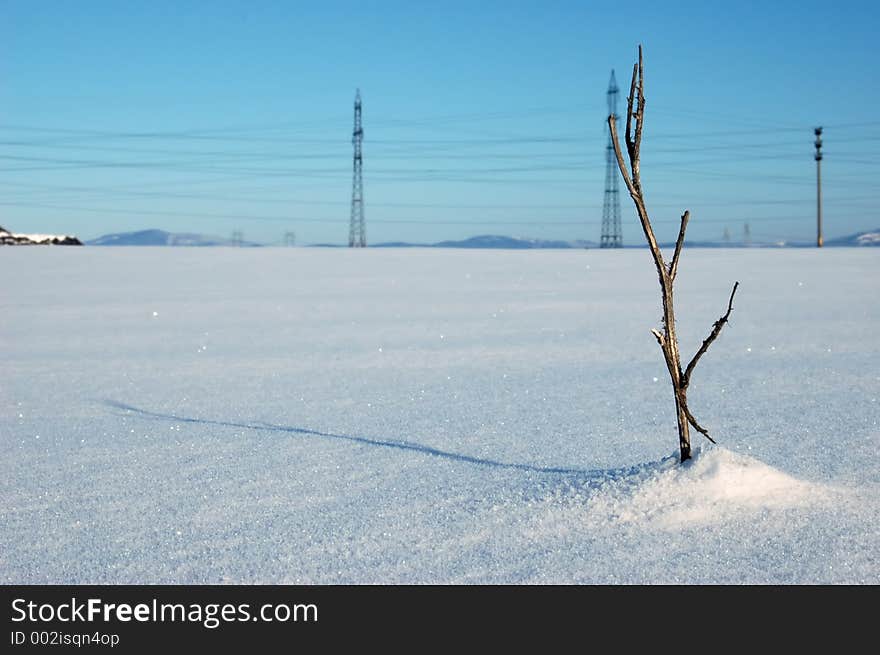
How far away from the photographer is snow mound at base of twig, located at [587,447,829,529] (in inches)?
96.7

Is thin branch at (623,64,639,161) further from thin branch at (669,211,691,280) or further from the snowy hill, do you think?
Answer: the snowy hill

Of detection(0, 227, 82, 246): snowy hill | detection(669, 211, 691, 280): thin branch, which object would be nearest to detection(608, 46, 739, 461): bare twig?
detection(669, 211, 691, 280): thin branch

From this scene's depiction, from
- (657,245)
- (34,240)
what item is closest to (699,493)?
(657,245)

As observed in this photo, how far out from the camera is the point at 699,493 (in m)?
2.53

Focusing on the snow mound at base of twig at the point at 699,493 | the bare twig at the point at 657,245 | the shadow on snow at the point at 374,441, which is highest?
the bare twig at the point at 657,245

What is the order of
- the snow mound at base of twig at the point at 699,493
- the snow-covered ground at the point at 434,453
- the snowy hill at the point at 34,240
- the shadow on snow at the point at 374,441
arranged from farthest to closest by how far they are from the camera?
the snowy hill at the point at 34,240 → the shadow on snow at the point at 374,441 → the snow mound at base of twig at the point at 699,493 → the snow-covered ground at the point at 434,453

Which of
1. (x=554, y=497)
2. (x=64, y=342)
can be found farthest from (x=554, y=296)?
(x=554, y=497)

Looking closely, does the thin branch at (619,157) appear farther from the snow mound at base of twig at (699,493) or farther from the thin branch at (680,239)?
the snow mound at base of twig at (699,493)

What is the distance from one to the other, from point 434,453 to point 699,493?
128 cm

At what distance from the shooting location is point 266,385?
18.0ft

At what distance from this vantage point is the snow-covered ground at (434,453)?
2268mm

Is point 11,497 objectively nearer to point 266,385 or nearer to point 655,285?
point 266,385

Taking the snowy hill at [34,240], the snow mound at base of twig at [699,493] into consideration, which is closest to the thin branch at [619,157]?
the snow mound at base of twig at [699,493]

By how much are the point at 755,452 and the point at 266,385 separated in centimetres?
324
